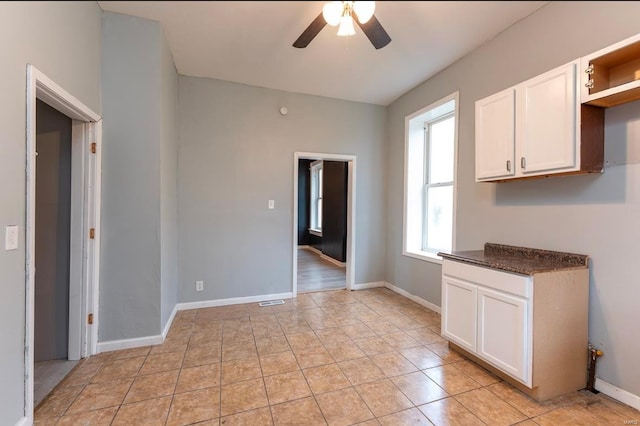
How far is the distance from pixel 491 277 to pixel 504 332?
0.35 m

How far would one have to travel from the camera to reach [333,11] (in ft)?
4.07

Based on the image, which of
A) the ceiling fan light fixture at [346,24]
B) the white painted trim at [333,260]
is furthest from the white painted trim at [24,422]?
the white painted trim at [333,260]

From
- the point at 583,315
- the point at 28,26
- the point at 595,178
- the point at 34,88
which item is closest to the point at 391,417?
the point at 583,315

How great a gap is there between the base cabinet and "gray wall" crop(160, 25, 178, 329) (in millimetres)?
2598

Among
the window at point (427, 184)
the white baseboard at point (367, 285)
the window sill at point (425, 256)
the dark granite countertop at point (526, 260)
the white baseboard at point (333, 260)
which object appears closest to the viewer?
the dark granite countertop at point (526, 260)

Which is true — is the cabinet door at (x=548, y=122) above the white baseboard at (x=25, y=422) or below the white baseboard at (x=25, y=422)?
above

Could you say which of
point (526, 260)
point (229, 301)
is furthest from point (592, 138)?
point (229, 301)

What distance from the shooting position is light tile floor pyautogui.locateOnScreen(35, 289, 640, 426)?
5.35 ft

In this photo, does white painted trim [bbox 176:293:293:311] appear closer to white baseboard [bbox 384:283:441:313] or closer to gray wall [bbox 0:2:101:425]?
white baseboard [bbox 384:283:441:313]

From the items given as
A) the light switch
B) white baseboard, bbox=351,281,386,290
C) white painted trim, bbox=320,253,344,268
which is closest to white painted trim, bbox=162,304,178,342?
the light switch

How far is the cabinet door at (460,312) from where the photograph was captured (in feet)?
6.93

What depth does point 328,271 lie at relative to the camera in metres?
5.39

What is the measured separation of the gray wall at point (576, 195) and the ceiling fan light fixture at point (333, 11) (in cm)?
179

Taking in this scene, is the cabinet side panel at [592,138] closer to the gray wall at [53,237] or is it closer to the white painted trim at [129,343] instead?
the white painted trim at [129,343]
